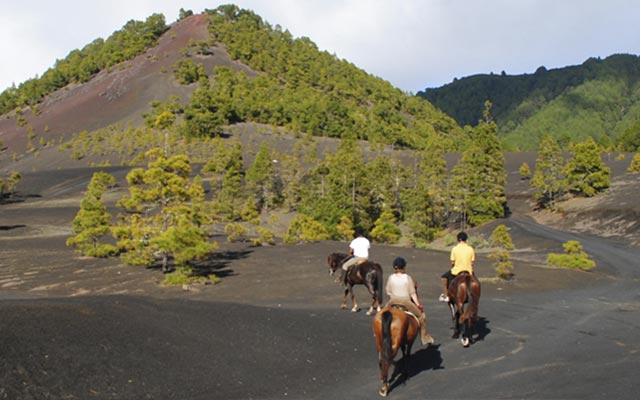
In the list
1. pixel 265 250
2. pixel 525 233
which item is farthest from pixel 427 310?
pixel 525 233

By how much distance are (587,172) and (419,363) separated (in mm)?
63993

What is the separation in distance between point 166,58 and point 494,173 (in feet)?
465

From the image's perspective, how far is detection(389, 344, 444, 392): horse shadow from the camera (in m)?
10.8

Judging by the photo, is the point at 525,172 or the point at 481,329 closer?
the point at 481,329

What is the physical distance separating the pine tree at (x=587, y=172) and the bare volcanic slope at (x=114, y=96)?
100750mm

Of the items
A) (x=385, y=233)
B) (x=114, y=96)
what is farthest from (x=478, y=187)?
(x=114, y=96)

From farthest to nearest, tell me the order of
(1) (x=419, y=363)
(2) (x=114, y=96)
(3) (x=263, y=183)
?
(2) (x=114, y=96), (3) (x=263, y=183), (1) (x=419, y=363)

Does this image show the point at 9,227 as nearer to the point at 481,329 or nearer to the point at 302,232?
the point at 302,232

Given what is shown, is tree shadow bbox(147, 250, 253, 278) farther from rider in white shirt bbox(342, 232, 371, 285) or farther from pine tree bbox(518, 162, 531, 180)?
pine tree bbox(518, 162, 531, 180)

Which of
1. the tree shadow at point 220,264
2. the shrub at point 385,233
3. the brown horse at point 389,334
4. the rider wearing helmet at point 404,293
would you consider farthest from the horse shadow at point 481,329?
the shrub at point 385,233

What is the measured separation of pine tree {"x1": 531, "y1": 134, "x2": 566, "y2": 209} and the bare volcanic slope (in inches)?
3791

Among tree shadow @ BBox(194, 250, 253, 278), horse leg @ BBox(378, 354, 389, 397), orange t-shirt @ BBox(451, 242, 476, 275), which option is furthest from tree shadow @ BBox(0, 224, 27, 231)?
horse leg @ BBox(378, 354, 389, 397)

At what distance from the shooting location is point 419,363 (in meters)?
12.2

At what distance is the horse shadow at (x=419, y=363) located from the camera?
10.8 metres
